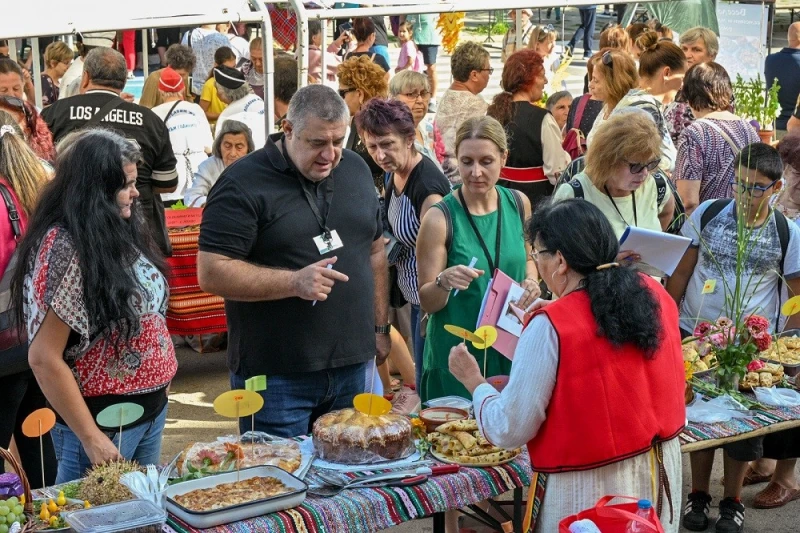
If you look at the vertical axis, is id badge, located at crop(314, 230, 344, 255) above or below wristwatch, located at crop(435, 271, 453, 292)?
above

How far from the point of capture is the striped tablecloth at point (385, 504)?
260 centimetres

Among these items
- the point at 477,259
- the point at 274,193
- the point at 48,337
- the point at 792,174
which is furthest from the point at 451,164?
the point at 48,337

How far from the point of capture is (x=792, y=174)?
444cm

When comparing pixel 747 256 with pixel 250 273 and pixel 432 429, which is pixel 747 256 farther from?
pixel 250 273

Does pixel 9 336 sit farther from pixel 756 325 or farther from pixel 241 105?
pixel 241 105

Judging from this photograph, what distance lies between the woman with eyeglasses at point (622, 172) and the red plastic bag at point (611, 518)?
167cm

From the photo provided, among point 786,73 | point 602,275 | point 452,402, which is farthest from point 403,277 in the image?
point 786,73

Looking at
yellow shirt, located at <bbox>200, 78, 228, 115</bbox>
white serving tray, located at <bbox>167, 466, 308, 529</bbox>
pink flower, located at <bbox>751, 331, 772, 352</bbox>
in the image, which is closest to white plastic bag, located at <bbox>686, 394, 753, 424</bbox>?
pink flower, located at <bbox>751, 331, 772, 352</bbox>

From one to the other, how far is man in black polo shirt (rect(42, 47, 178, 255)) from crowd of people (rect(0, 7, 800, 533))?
0.06 ft

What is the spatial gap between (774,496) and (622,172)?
63.0 inches

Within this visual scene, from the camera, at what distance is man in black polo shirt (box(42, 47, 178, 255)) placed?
5625mm

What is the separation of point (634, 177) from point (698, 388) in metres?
0.85

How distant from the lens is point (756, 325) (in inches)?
146

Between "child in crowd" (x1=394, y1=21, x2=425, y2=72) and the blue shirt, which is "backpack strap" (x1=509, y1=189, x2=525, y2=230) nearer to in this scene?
the blue shirt
